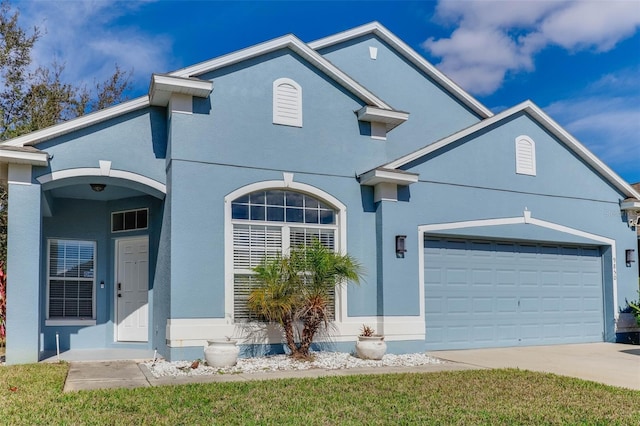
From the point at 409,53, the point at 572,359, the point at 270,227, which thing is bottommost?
the point at 572,359

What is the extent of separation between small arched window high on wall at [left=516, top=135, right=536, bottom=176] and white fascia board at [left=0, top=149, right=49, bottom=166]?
9.54 m

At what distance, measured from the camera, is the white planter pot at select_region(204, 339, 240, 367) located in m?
9.73

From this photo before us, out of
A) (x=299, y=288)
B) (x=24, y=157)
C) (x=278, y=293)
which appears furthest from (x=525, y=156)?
(x=24, y=157)

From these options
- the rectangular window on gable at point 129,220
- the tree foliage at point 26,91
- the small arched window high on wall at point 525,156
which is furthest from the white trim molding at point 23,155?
the small arched window high on wall at point 525,156

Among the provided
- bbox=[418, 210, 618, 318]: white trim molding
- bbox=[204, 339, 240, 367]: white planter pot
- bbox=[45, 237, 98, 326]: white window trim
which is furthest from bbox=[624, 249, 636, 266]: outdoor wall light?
bbox=[45, 237, 98, 326]: white window trim

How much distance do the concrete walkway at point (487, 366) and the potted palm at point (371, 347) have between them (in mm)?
722

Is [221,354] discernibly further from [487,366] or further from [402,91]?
[402,91]

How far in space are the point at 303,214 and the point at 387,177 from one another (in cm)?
174

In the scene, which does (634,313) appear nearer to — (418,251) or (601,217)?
(601,217)

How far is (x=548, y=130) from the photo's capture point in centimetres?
1392

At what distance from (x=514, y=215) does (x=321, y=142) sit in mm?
4762

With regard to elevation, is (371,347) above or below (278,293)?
below

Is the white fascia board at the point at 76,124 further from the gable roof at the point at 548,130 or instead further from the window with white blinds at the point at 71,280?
the gable roof at the point at 548,130

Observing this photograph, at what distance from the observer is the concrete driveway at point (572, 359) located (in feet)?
31.4
